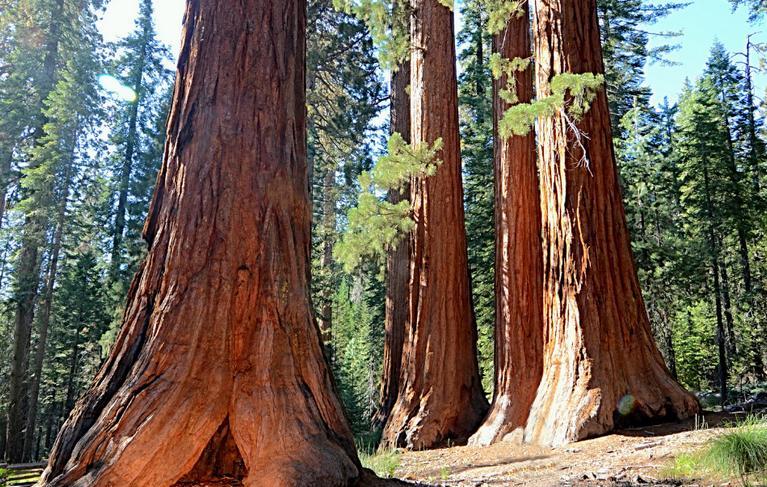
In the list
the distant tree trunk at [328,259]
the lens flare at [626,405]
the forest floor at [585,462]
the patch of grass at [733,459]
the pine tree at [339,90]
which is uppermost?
the pine tree at [339,90]

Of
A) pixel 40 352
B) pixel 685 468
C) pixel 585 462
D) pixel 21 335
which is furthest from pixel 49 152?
pixel 685 468

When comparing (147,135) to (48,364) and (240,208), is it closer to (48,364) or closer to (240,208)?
(48,364)

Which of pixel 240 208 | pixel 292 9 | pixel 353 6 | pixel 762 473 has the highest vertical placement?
pixel 353 6

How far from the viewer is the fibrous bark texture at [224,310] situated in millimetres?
3059

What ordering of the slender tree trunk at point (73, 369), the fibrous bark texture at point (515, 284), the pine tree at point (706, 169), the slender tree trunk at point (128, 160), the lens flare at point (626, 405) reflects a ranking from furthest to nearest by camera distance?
the slender tree trunk at point (128, 160), the slender tree trunk at point (73, 369), the pine tree at point (706, 169), the fibrous bark texture at point (515, 284), the lens flare at point (626, 405)

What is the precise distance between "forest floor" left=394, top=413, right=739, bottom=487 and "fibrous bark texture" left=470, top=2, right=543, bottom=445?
0.77 m

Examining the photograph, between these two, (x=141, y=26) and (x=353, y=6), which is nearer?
(x=353, y=6)

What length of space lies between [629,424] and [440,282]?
3.61 metres

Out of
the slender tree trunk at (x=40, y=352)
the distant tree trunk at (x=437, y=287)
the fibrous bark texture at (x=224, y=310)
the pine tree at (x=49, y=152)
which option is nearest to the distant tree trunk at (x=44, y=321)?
the slender tree trunk at (x=40, y=352)

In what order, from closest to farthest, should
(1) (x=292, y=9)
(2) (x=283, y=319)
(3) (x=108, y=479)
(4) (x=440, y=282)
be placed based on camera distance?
(3) (x=108, y=479) → (2) (x=283, y=319) → (1) (x=292, y=9) → (4) (x=440, y=282)

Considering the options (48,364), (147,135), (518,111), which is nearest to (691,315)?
(518,111)

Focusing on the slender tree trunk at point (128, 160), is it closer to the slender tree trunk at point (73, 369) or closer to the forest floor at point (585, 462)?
the slender tree trunk at point (73, 369)

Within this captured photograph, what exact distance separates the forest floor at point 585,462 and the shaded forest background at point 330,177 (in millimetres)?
10867

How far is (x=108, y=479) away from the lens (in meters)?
2.85
